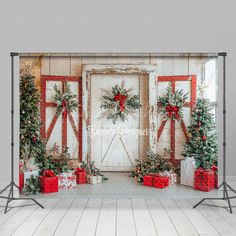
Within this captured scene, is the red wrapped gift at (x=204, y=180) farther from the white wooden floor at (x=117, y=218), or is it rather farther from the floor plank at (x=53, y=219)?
the floor plank at (x=53, y=219)

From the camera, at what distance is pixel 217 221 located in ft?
10.3

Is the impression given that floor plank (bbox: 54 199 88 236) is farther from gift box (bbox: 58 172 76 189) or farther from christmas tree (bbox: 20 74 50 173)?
christmas tree (bbox: 20 74 50 173)

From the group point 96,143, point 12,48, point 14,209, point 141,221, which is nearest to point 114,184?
point 96,143

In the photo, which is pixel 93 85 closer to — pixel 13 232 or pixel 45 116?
pixel 45 116

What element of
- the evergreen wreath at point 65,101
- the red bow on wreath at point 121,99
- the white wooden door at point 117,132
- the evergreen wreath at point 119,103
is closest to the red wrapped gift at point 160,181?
the white wooden door at point 117,132

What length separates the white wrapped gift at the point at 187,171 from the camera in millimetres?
3891

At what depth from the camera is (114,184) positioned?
389 cm

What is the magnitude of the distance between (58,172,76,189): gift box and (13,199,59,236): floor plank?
7.9 inches

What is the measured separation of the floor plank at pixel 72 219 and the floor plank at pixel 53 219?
1.9 inches

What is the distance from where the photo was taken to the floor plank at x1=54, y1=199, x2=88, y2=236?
2.86 meters

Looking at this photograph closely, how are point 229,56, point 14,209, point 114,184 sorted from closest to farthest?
point 14,209 < point 114,184 < point 229,56

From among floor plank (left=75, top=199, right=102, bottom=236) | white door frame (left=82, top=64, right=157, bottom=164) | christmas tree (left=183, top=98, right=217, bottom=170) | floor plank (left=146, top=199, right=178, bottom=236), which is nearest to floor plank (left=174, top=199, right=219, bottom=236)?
floor plank (left=146, top=199, right=178, bottom=236)

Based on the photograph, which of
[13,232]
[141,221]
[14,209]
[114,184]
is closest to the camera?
[13,232]

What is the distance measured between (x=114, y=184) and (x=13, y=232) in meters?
1.39
